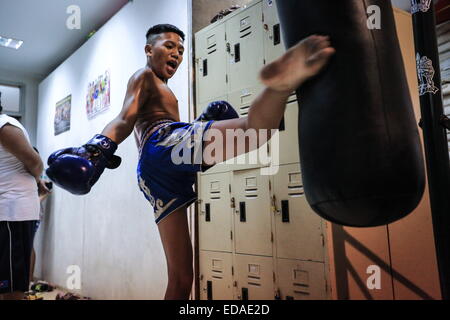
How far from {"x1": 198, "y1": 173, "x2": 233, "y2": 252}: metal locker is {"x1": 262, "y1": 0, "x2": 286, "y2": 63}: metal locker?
0.92 meters

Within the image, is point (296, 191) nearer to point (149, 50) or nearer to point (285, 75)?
point (149, 50)

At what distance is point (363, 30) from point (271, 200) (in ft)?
5.21

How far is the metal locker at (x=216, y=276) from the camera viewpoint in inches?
108

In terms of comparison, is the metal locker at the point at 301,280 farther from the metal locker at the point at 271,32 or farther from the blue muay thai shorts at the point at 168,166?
the metal locker at the point at 271,32

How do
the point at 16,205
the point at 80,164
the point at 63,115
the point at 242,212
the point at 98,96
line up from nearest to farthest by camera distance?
the point at 80,164, the point at 16,205, the point at 242,212, the point at 98,96, the point at 63,115

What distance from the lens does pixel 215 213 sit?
2930 millimetres

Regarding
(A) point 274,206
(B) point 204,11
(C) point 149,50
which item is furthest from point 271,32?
(A) point 274,206

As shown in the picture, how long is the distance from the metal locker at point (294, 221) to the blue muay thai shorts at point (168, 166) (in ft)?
2.62

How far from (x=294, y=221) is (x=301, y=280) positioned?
0.35 metres

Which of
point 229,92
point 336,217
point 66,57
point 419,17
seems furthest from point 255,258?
point 66,57

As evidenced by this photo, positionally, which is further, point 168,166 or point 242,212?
point 242,212

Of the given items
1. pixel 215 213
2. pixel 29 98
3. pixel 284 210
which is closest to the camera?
pixel 284 210

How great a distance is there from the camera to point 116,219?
410cm

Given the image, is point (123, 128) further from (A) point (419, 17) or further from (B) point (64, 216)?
(B) point (64, 216)
